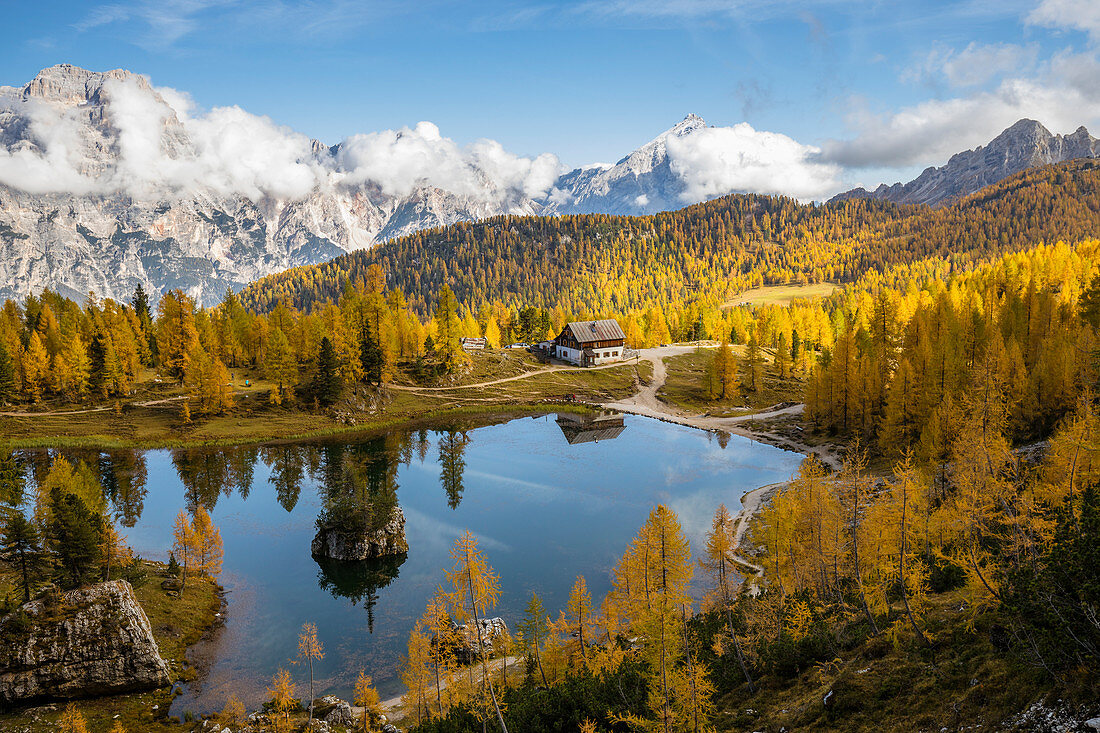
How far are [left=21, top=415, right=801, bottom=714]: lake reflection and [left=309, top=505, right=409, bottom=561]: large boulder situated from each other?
109 centimetres

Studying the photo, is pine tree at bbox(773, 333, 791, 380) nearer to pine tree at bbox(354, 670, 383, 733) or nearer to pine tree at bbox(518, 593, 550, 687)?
pine tree at bbox(518, 593, 550, 687)

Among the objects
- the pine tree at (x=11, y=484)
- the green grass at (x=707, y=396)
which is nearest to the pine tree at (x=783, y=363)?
the green grass at (x=707, y=396)

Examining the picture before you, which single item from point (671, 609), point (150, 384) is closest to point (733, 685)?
point (671, 609)

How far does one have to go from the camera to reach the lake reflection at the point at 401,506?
42000 millimetres

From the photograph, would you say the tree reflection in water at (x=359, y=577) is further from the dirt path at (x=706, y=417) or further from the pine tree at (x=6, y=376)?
the pine tree at (x=6, y=376)

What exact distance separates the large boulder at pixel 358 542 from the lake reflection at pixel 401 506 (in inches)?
43.0

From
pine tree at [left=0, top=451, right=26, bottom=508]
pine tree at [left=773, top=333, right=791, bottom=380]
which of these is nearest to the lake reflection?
pine tree at [left=0, top=451, right=26, bottom=508]

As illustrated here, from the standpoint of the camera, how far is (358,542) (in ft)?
178

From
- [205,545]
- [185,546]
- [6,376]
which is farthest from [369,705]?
[6,376]

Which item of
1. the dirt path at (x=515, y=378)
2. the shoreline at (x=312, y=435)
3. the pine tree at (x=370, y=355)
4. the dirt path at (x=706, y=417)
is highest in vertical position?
the pine tree at (x=370, y=355)

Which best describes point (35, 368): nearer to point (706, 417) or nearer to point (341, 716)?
point (341, 716)

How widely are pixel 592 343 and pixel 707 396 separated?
3193cm

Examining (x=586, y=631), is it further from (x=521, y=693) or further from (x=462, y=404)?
(x=462, y=404)

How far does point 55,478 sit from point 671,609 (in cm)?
4791
